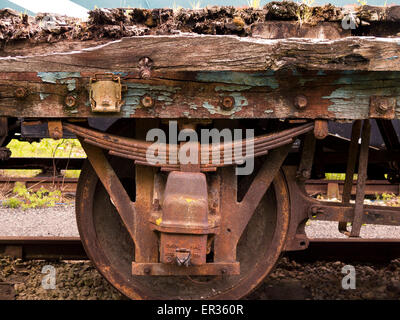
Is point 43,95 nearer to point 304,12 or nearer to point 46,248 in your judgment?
point 304,12

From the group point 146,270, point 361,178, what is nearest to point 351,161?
point 361,178

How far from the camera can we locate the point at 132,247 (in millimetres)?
2805

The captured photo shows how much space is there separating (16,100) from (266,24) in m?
1.35

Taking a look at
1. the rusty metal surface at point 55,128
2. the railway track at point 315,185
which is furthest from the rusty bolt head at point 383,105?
the railway track at point 315,185

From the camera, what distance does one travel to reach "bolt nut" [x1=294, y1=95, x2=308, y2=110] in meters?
2.13

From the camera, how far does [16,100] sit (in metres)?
2.14

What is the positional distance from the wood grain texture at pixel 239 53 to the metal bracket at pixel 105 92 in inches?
3.2

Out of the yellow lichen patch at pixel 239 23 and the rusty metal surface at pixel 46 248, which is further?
the rusty metal surface at pixel 46 248

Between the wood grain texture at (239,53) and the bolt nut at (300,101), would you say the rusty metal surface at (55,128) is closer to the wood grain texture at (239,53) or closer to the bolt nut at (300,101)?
the wood grain texture at (239,53)

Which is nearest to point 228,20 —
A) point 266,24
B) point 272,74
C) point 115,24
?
point 266,24

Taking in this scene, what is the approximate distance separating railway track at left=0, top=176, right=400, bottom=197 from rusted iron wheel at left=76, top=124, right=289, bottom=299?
327 centimetres

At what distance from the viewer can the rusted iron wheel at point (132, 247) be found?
8.55 feet

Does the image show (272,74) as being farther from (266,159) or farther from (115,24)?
(115,24)

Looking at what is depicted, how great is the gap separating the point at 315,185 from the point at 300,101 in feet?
13.3
